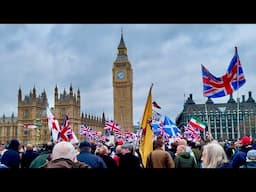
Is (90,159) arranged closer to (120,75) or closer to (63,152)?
(63,152)

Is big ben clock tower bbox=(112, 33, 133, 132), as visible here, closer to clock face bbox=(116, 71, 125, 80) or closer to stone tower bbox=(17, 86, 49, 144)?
clock face bbox=(116, 71, 125, 80)

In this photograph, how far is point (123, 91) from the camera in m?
96.9

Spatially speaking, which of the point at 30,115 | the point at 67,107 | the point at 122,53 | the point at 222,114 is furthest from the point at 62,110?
the point at 222,114

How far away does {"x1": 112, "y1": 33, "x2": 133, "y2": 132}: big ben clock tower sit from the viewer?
302 feet

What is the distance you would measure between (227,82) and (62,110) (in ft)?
270

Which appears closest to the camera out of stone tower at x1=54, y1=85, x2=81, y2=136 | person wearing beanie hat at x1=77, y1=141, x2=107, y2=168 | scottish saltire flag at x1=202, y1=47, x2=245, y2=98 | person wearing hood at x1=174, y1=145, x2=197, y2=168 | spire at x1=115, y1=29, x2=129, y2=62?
person wearing beanie hat at x1=77, y1=141, x2=107, y2=168

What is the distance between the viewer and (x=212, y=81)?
10.4m

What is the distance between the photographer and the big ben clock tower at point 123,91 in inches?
3627

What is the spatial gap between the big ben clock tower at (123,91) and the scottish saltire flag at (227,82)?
80.1 meters

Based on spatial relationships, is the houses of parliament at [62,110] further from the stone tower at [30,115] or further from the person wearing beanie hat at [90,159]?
the person wearing beanie hat at [90,159]

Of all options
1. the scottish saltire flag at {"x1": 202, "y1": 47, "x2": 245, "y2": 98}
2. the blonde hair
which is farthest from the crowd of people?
the scottish saltire flag at {"x1": 202, "y1": 47, "x2": 245, "y2": 98}

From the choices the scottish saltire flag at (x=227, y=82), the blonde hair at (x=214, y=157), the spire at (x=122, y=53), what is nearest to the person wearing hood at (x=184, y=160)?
the blonde hair at (x=214, y=157)
